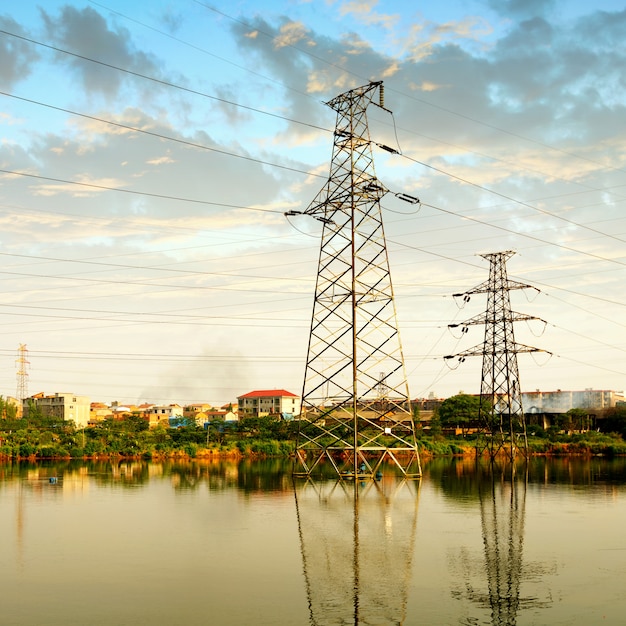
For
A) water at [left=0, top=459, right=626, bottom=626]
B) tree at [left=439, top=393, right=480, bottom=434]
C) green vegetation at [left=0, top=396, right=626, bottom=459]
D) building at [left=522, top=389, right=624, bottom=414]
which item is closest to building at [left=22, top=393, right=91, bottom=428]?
green vegetation at [left=0, top=396, right=626, bottom=459]

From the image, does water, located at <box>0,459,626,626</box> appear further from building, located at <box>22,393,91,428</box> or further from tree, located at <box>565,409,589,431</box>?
building, located at <box>22,393,91,428</box>

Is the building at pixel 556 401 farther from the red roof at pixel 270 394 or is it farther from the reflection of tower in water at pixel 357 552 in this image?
the reflection of tower in water at pixel 357 552

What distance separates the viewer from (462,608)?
14.7m

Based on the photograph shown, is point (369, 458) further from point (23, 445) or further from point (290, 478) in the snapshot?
point (23, 445)

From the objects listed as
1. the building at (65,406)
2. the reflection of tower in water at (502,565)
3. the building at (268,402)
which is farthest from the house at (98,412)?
the reflection of tower in water at (502,565)

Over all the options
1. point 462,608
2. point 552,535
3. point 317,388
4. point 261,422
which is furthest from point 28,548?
point 261,422

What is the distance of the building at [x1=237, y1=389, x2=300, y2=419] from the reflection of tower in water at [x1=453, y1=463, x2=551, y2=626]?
133 meters

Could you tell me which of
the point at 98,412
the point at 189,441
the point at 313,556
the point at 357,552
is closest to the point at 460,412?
the point at 189,441

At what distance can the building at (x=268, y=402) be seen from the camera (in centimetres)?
16925

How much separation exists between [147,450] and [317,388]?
4006cm

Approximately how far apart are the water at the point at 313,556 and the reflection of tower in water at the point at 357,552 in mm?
62

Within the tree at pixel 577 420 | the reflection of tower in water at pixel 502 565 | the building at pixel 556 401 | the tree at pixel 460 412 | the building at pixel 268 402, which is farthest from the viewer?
the building at pixel 556 401

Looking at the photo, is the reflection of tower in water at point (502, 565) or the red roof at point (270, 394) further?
the red roof at point (270, 394)

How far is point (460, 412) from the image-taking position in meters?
123
